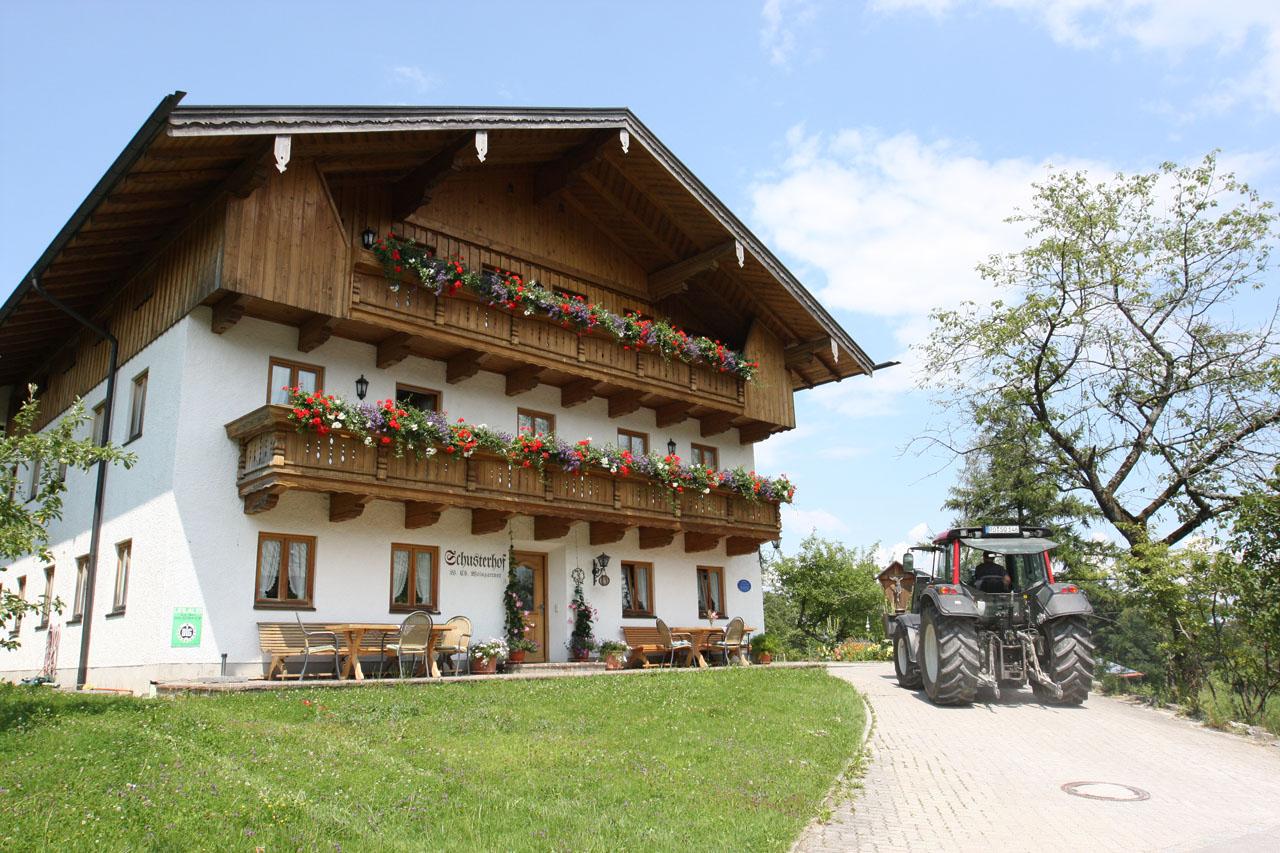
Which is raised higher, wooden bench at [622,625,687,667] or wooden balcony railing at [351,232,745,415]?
wooden balcony railing at [351,232,745,415]

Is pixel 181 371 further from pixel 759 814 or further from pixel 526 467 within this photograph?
pixel 759 814

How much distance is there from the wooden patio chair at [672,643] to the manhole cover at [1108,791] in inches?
421

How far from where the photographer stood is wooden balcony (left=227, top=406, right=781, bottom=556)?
50.0 feet

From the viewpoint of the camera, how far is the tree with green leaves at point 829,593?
37.5 meters

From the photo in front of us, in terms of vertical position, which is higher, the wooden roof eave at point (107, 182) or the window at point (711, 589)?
the wooden roof eave at point (107, 182)

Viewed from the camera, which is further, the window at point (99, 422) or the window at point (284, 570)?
the window at point (99, 422)

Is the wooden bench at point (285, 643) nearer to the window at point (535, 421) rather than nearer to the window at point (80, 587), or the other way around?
the window at point (80, 587)

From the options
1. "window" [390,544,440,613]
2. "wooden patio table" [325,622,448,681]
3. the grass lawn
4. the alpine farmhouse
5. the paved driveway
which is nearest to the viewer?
the grass lawn

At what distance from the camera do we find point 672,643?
784 inches

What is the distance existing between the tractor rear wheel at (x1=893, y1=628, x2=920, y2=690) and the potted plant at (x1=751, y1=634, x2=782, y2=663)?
5.16 meters

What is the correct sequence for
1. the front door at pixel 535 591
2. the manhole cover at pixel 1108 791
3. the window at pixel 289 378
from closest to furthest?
the manhole cover at pixel 1108 791 < the window at pixel 289 378 < the front door at pixel 535 591

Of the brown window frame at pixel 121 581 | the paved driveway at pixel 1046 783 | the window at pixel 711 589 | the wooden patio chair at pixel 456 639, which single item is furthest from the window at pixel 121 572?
the paved driveway at pixel 1046 783

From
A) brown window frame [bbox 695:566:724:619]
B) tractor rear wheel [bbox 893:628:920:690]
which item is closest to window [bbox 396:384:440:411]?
brown window frame [bbox 695:566:724:619]

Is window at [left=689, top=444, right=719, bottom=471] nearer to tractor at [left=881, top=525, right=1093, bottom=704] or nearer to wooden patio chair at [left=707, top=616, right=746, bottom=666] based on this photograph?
wooden patio chair at [left=707, top=616, right=746, bottom=666]
